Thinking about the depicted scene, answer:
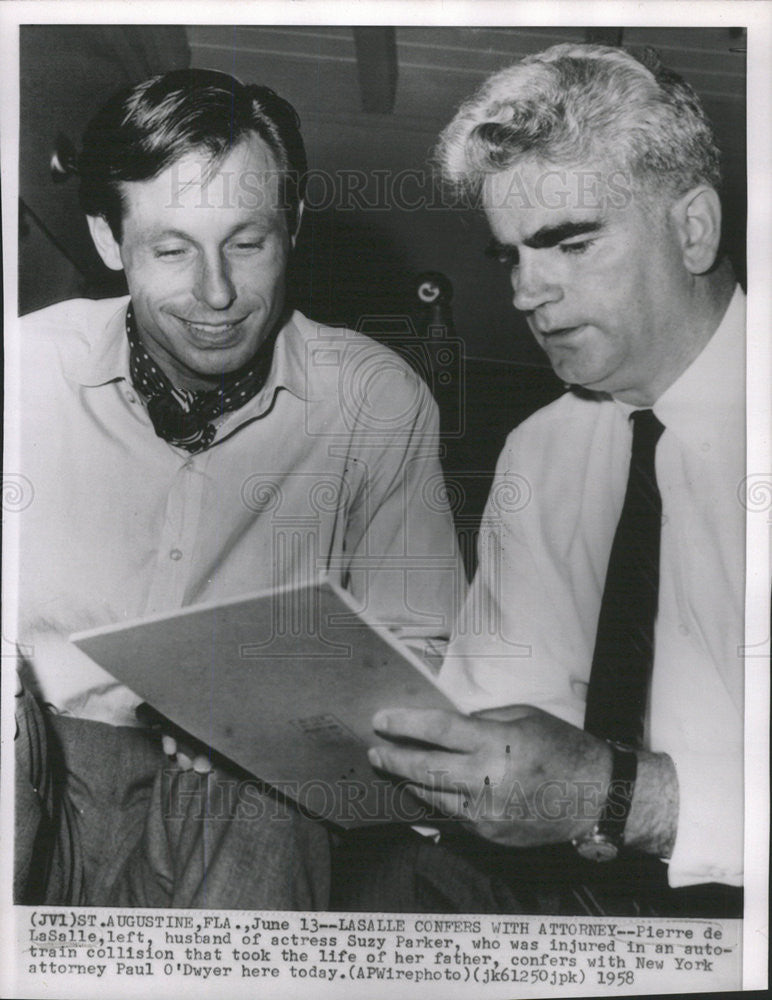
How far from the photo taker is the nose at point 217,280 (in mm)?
Result: 1370

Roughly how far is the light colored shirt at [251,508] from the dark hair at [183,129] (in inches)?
6.8

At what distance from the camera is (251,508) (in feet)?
4.56

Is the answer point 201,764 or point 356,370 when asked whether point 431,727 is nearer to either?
point 201,764

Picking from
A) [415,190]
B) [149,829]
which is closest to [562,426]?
[415,190]

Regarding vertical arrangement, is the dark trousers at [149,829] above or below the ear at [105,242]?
below

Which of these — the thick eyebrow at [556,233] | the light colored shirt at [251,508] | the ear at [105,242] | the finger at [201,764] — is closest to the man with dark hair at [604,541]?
the thick eyebrow at [556,233]

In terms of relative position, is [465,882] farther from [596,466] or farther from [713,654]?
[596,466]

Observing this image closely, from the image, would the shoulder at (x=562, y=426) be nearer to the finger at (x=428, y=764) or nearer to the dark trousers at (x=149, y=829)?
the finger at (x=428, y=764)

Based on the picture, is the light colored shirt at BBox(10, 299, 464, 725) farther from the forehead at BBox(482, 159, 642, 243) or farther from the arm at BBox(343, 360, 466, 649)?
the forehead at BBox(482, 159, 642, 243)

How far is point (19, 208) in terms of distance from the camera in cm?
143

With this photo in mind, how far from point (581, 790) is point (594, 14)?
3.58 feet

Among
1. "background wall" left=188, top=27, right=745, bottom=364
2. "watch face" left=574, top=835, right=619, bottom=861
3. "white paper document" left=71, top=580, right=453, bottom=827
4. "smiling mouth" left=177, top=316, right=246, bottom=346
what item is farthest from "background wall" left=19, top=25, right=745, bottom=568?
"watch face" left=574, top=835, right=619, bottom=861

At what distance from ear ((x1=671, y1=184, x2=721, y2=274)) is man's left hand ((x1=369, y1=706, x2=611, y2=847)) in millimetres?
664

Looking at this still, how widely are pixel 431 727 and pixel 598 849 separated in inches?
11.7
